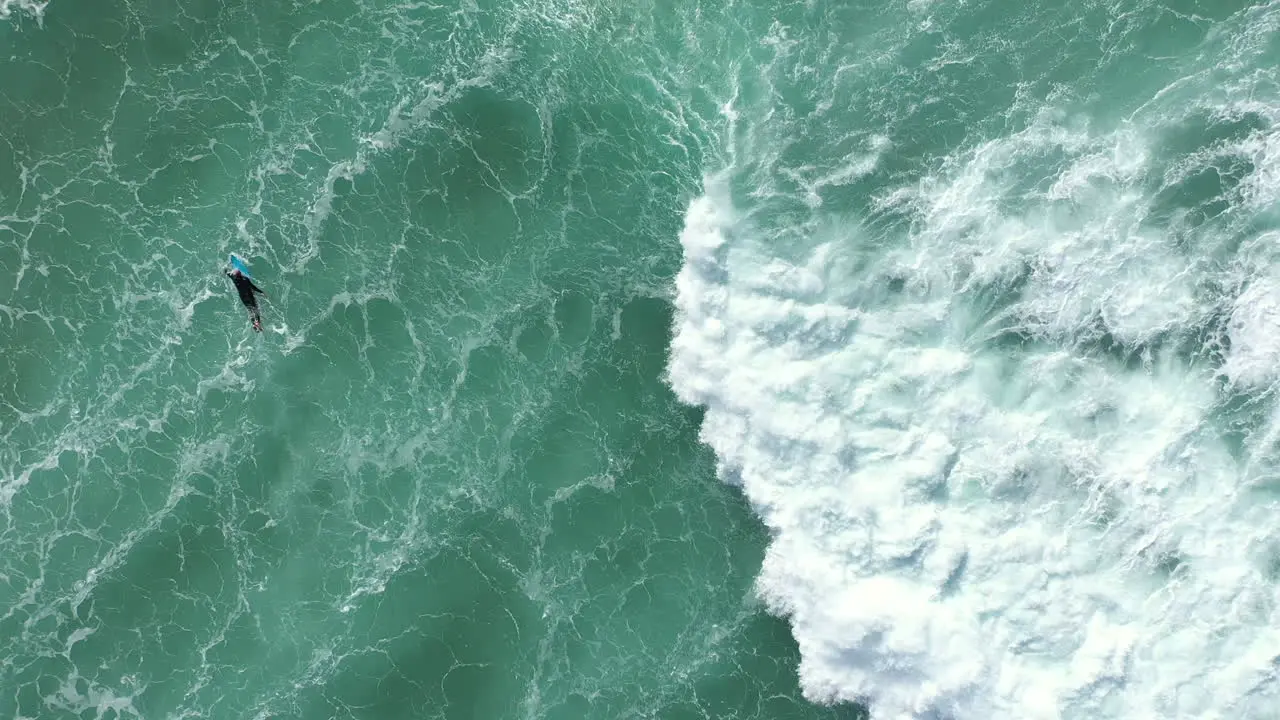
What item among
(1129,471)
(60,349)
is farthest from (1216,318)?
(60,349)

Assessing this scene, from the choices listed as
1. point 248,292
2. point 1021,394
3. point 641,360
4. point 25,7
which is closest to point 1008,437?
point 1021,394

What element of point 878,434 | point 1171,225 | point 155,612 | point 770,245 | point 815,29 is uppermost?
point 815,29

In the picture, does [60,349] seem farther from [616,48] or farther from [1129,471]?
[1129,471]

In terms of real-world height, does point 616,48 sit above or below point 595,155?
above

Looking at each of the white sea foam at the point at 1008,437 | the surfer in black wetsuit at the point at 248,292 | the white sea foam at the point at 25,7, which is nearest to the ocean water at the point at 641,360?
the white sea foam at the point at 1008,437

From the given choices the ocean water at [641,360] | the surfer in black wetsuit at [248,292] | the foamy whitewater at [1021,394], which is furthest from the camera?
the ocean water at [641,360]

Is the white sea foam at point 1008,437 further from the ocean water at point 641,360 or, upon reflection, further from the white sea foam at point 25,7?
the white sea foam at point 25,7

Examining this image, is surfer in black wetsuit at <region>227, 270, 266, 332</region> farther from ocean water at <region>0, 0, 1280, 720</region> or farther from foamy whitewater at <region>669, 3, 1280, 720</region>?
foamy whitewater at <region>669, 3, 1280, 720</region>
